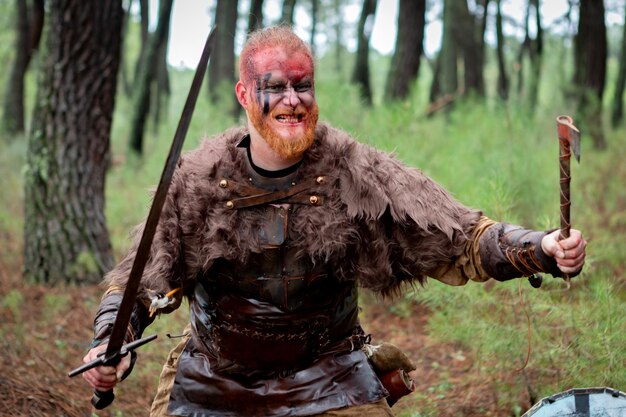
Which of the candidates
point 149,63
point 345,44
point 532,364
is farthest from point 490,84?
point 532,364

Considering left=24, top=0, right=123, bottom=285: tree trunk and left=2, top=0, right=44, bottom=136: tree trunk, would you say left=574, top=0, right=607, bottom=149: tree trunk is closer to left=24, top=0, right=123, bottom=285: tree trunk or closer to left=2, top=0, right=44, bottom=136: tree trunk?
left=24, top=0, right=123, bottom=285: tree trunk

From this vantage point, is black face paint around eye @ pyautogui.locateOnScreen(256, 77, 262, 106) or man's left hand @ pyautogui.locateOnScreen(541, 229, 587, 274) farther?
black face paint around eye @ pyautogui.locateOnScreen(256, 77, 262, 106)

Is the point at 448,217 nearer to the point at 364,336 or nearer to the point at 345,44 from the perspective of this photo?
the point at 364,336

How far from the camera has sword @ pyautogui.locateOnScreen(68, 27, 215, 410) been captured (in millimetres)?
2127

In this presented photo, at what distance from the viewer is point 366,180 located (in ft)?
9.26

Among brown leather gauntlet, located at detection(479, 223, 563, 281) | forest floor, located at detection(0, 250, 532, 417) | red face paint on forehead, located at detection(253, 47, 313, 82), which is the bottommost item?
forest floor, located at detection(0, 250, 532, 417)

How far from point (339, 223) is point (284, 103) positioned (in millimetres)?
534

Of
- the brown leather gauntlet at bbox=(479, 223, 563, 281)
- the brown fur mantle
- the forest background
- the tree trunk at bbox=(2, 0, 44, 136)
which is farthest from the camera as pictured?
the tree trunk at bbox=(2, 0, 44, 136)

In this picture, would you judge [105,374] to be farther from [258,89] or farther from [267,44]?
[267,44]

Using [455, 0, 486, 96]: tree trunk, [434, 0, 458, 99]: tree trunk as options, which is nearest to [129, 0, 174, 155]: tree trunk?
[434, 0, 458, 99]: tree trunk

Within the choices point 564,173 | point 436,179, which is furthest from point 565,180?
point 436,179

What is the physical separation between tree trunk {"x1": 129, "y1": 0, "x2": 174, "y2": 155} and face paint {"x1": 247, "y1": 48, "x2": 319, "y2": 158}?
8.62 m

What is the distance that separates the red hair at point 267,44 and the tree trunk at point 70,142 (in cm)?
371

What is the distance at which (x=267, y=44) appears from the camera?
115 inches
